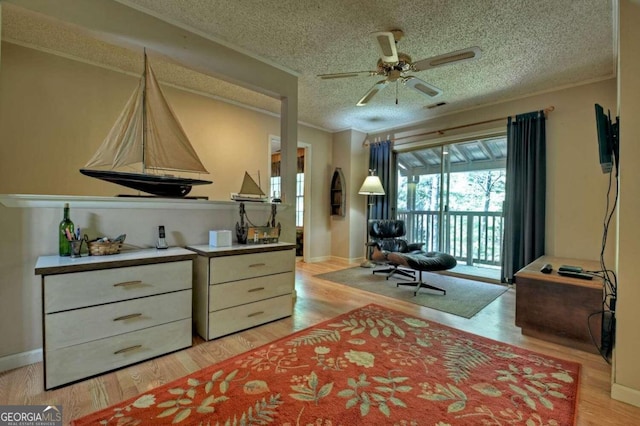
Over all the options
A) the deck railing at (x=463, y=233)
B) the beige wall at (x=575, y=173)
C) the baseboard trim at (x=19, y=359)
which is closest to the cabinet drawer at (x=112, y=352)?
the baseboard trim at (x=19, y=359)

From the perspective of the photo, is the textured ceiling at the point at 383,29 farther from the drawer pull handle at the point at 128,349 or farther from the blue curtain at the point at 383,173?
the drawer pull handle at the point at 128,349

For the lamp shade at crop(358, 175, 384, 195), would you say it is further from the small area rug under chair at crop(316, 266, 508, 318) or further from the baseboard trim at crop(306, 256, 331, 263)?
the baseboard trim at crop(306, 256, 331, 263)

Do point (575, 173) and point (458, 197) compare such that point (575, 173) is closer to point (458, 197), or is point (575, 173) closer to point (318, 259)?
point (458, 197)

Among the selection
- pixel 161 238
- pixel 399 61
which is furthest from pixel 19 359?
pixel 399 61

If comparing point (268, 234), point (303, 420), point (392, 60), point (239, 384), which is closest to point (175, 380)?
point (239, 384)

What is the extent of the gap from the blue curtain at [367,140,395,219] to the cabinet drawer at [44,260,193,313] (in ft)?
12.7

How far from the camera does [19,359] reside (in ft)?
5.64

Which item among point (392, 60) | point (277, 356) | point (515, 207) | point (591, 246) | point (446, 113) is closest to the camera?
point (277, 356)

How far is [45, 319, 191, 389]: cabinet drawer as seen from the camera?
1499 mm

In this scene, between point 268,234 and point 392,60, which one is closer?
point 392,60

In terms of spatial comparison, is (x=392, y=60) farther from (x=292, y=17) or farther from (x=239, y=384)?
(x=239, y=384)

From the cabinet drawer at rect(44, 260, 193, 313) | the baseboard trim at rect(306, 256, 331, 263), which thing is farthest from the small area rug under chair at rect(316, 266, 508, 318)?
the cabinet drawer at rect(44, 260, 193, 313)

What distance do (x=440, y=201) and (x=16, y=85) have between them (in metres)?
5.27

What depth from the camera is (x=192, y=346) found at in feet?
6.52
